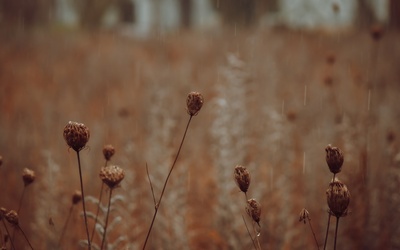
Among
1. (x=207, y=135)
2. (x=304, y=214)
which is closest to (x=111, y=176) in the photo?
(x=304, y=214)

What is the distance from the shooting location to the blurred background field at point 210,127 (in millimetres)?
2271

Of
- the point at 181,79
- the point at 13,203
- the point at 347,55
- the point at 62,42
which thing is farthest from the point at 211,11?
the point at 13,203

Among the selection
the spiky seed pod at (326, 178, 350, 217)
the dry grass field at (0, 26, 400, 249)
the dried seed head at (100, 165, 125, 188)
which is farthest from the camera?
the dry grass field at (0, 26, 400, 249)

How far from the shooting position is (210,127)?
4320 mm

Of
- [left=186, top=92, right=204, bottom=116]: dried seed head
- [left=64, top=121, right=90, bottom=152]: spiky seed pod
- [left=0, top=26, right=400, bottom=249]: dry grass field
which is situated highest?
[left=186, top=92, right=204, bottom=116]: dried seed head

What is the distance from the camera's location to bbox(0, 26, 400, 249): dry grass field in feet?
7.40

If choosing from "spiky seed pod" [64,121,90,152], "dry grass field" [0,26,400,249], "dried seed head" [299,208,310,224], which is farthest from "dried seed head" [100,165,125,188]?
"dried seed head" [299,208,310,224]

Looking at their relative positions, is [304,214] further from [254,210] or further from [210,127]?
[210,127]

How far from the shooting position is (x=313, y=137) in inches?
121

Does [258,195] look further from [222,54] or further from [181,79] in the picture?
[222,54]

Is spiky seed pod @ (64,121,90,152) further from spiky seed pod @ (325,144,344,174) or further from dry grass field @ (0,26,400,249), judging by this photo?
spiky seed pod @ (325,144,344,174)

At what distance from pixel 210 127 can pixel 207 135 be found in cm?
9

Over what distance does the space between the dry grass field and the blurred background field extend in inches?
0.6

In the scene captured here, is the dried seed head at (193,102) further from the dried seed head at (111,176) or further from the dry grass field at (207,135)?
the dry grass field at (207,135)
